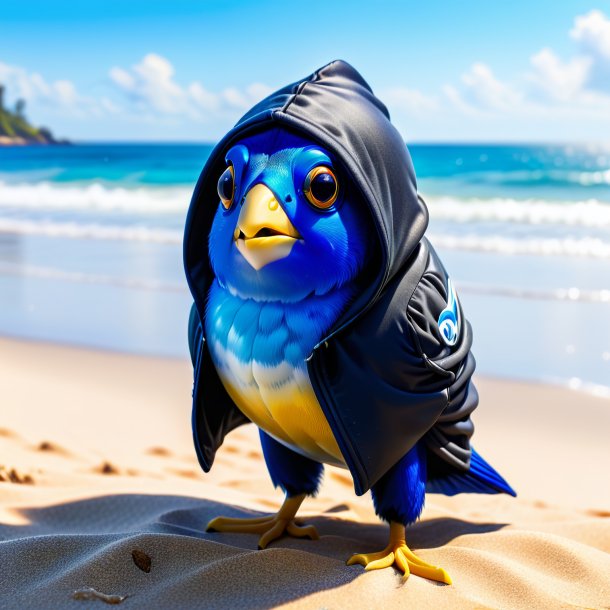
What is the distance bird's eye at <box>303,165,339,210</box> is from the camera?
2150 mm

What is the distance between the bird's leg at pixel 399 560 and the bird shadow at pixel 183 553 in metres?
0.03

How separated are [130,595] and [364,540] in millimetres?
796

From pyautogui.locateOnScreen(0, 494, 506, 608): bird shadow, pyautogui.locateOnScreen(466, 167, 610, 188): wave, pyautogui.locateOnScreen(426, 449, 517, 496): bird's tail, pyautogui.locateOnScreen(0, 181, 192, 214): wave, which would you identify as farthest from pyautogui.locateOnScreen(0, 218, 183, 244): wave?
pyautogui.locateOnScreen(466, 167, 610, 188): wave

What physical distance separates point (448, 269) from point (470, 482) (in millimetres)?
5488

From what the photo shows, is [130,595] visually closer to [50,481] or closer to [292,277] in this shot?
[292,277]

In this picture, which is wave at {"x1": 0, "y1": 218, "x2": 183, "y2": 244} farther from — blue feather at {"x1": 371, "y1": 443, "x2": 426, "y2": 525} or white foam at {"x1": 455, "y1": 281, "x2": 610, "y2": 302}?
blue feather at {"x1": 371, "y1": 443, "x2": 426, "y2": 525}

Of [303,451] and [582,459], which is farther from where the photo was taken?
[582,459]

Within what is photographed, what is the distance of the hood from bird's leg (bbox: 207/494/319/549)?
68 cm

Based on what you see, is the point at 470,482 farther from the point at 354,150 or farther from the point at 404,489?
the point at 354,150

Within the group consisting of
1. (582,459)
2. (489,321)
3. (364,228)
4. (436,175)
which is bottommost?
(582,459)

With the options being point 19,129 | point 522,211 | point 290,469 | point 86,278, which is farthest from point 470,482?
point 19,129

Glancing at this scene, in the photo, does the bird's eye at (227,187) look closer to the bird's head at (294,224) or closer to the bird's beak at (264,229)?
the bird's head at (294,224)

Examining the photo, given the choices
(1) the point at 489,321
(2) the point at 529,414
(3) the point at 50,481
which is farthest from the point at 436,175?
(3) the point at 50,481

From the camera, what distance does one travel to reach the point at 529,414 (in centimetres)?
434
